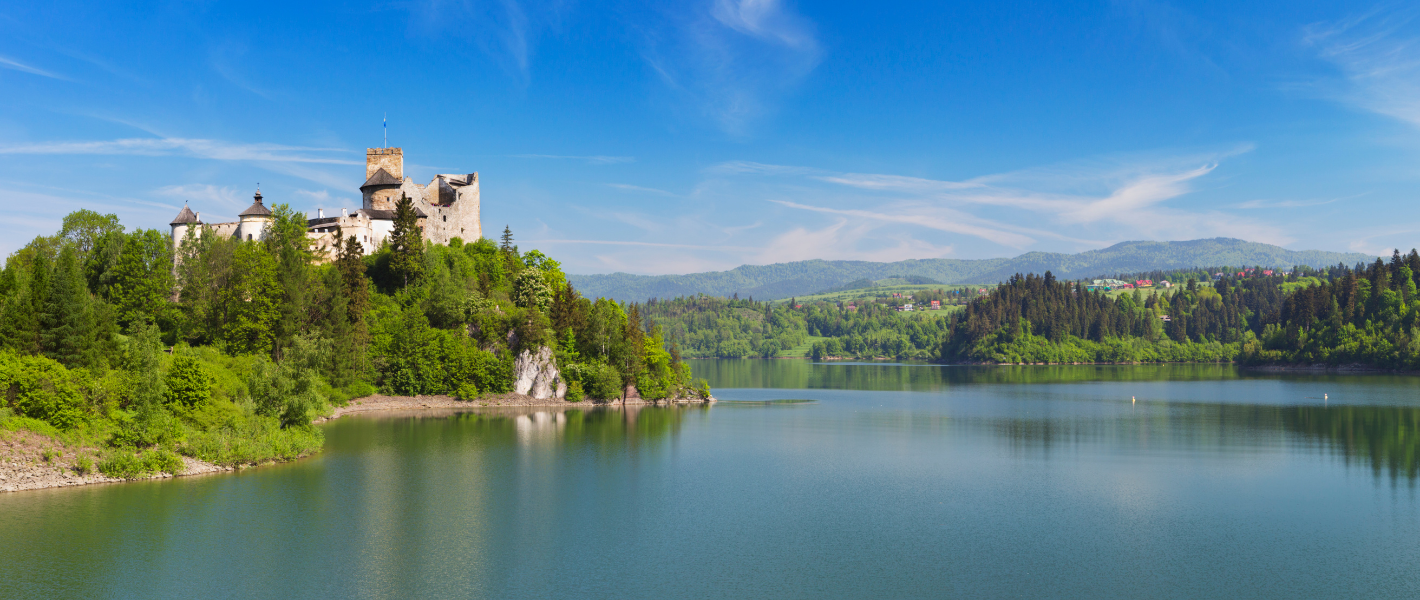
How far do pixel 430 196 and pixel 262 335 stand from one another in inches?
1086

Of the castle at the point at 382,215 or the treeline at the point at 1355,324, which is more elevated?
the castle at the point at 382,215

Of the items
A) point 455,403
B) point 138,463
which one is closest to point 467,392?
point 455,403

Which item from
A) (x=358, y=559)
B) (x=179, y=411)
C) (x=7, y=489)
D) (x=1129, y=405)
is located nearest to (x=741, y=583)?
(x=358, y=559)

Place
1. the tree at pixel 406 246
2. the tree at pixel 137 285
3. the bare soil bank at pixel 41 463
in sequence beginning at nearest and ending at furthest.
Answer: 1. the bare soil bank at pixel 41 463
2. the tree at pixel 137 285
3. the tree at pixel 406 246

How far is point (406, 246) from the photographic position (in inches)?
3167

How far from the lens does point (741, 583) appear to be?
26.7m

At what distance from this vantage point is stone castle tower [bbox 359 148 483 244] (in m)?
86.9

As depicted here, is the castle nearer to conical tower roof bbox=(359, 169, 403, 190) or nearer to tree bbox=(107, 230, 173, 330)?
conical tower roof bbox=(359, 169, 403, 190)

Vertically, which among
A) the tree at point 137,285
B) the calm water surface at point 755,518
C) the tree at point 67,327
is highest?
the tree at point 137,285

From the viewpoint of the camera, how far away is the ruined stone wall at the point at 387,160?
3524 inches

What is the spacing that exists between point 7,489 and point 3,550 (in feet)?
33.6

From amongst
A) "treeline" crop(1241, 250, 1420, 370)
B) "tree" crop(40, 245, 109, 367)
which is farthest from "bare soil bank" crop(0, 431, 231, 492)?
"treeline" crop(1241, 250, 1420, 370)

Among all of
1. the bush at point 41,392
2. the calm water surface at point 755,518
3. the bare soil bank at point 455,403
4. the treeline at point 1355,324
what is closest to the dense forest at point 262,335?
the bush at point 41,392

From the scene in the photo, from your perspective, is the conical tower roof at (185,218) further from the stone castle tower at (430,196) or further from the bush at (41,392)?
the bush at (41,392)
